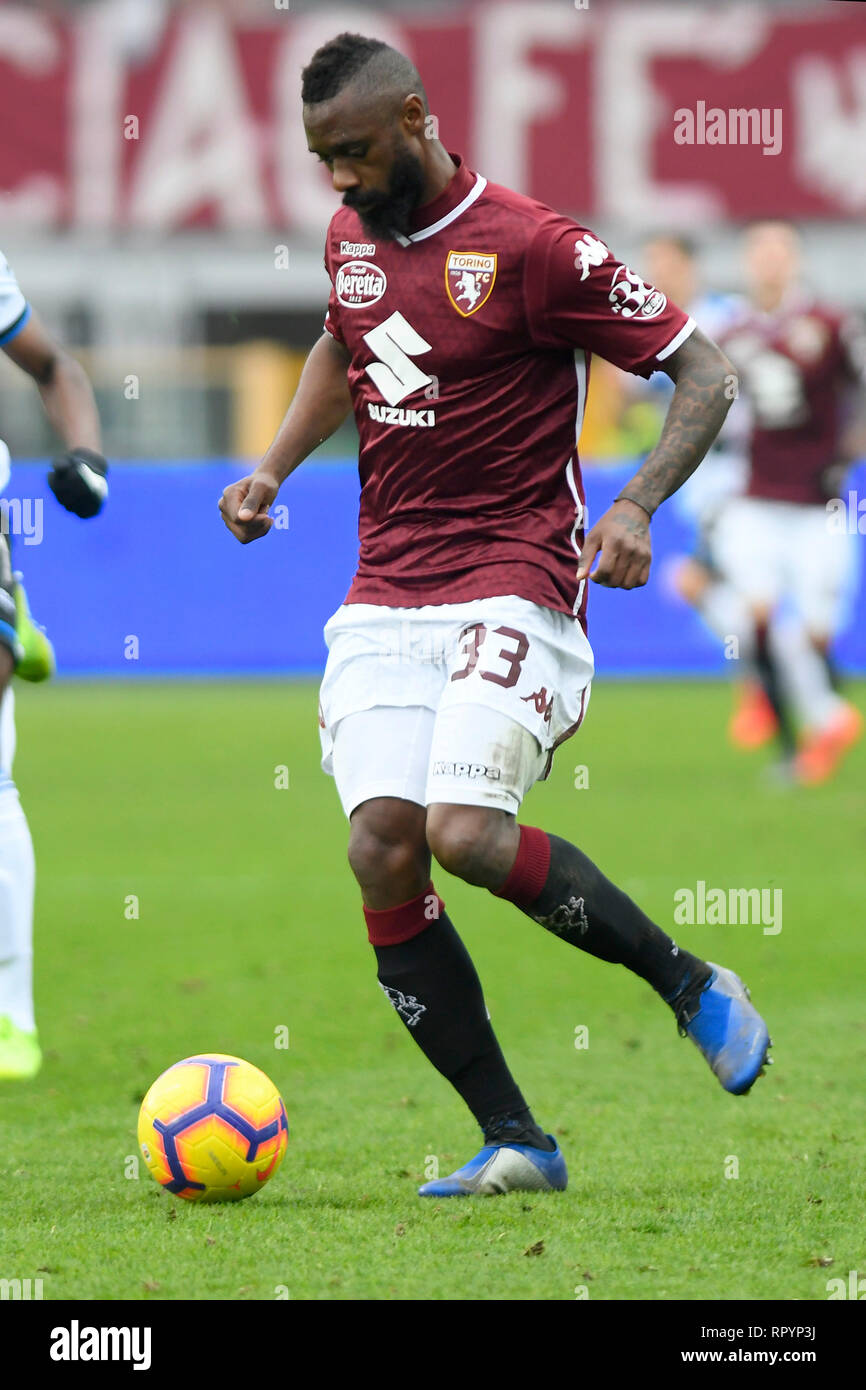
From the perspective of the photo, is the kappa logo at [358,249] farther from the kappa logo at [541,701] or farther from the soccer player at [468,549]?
the kappa logo at [541,701]

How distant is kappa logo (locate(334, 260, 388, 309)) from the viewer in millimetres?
4480

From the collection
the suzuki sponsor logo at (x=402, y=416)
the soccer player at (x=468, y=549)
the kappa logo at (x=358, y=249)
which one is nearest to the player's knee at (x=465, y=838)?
the soccer player at (x=468, y=549)

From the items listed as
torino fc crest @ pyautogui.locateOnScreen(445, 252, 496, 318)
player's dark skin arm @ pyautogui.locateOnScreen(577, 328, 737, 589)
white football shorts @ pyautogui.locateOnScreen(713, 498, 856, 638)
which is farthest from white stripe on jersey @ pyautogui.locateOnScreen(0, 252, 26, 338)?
white football shorts @ pyautogui.locateOnScreen(713, 498, 856, 638)

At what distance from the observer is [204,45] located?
22.2 meters

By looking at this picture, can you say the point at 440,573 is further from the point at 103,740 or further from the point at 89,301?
the point at 89,301

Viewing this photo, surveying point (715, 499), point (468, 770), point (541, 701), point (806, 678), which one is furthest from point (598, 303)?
point (715, 499)

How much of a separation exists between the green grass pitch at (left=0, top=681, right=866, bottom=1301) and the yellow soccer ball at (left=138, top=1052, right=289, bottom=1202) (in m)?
0.05

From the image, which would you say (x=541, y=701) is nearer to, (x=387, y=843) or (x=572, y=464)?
(x=387, y=843)

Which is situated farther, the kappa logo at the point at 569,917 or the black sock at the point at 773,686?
the black sock at the point at 773,686

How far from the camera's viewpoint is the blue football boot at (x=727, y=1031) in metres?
4.30

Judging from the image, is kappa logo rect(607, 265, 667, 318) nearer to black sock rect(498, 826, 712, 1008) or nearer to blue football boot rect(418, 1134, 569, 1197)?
black sock rect(498, 826, 712, 1008)

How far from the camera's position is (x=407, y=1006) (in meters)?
4.49

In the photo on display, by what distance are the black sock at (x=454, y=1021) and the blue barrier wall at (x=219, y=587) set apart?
11.5 meters
